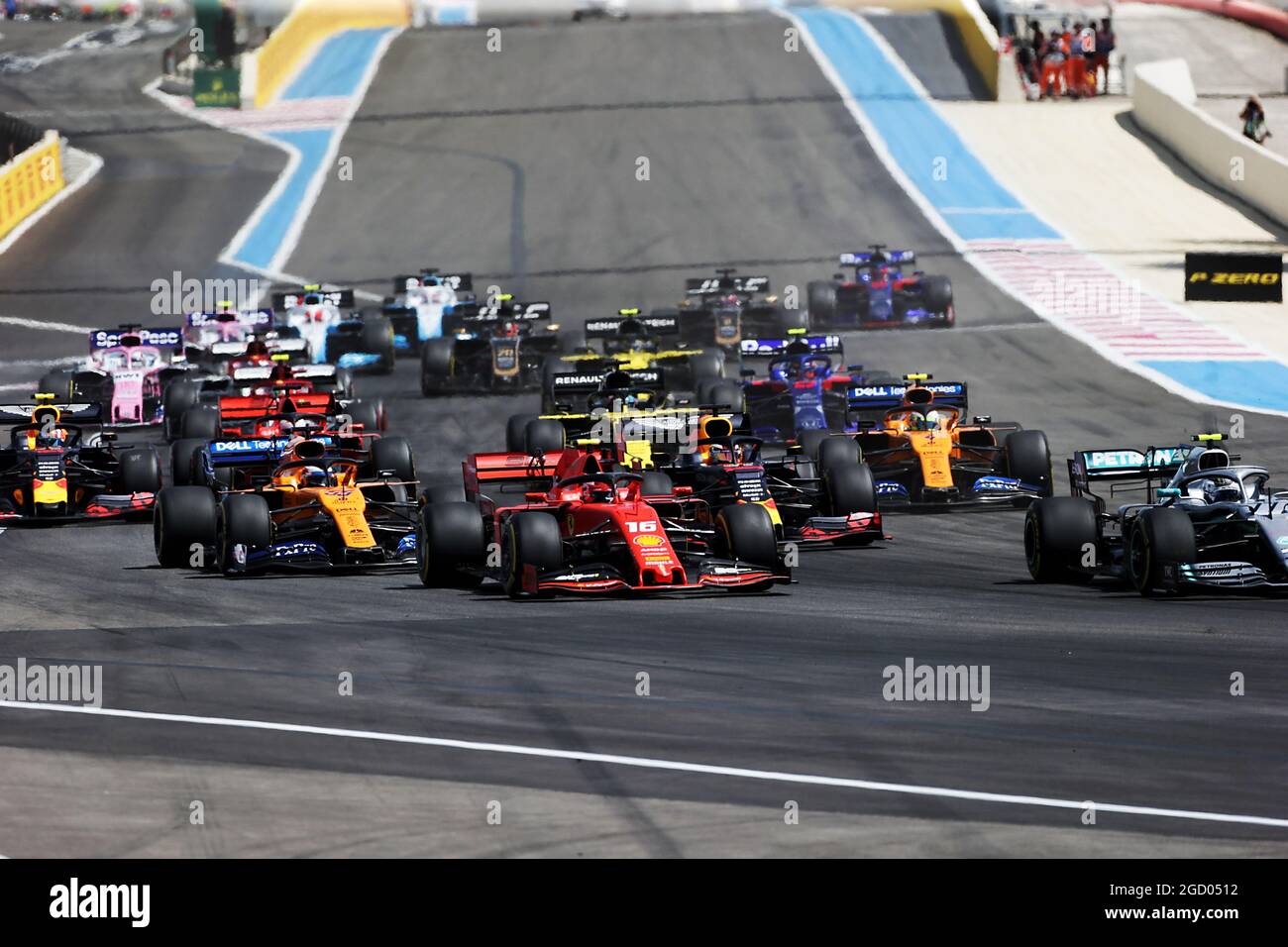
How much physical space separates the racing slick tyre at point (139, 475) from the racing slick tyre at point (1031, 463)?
11.0 m

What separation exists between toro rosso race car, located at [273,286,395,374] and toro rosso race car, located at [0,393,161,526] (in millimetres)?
14537

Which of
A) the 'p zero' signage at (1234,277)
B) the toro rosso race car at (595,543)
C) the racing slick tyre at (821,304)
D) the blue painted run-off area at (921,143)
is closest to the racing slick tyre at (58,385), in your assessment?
the racing slick tyre at (821,304)

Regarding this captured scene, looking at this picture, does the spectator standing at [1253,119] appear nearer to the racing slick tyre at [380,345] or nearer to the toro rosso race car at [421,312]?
the toro rosso race car at [421,312]

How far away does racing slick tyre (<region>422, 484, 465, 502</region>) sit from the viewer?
24859 mm

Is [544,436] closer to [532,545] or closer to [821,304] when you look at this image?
[532,545]

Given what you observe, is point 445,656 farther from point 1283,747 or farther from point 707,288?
point 707,288

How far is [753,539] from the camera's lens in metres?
22.8

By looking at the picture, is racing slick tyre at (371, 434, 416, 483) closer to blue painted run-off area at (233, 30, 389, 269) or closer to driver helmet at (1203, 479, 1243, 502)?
driver helmet at (1203, 479, 1243, 502)

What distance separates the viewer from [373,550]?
80.4 ft

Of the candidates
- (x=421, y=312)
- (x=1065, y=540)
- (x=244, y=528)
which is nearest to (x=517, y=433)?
(x=244, y=528)

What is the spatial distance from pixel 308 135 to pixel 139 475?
43264mm

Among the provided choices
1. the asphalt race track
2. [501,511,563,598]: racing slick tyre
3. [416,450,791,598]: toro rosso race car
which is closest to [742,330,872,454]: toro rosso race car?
the asphalt race track
